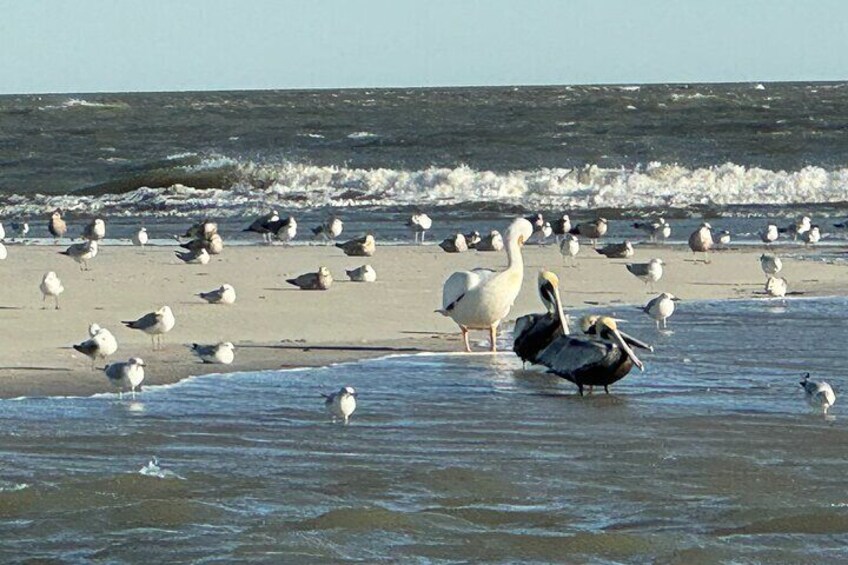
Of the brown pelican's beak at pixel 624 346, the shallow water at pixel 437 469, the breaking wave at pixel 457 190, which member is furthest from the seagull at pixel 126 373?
the breaking wave at pixel 457 190

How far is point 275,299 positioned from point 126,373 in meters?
5.01

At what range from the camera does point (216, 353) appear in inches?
410

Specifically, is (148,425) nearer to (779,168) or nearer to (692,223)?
(692,223)

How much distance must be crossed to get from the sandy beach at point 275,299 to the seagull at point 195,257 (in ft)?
0.41

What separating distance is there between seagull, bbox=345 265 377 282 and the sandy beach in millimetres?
105

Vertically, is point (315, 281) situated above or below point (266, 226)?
below

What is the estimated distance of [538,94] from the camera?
272 feet

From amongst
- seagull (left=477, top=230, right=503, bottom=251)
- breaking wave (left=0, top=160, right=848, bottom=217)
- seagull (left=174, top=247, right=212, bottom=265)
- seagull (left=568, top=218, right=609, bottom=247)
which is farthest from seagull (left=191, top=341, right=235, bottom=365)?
breaking wave (left=0, top=160, right=848, bottom=217)

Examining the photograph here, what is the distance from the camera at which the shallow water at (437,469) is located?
6309 mm

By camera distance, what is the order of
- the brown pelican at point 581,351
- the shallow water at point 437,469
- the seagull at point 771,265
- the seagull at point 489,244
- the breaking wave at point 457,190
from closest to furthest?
the shallow water at point 437,469 < the brown pelican at point 581,351 < the seagull at point 771,265 < the seagull at point 489,244 < the breaking wave at point 457,190

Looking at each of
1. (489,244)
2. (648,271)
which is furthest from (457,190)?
(648,271)

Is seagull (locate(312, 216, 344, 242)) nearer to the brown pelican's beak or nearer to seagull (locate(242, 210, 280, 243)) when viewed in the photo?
seagull (locate(242, 210, 280, 243))

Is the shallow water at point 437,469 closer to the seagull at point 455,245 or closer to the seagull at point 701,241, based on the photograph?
the seagull at point 701,241

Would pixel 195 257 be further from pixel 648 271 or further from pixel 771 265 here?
pixel 771 265
